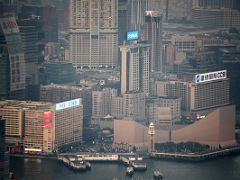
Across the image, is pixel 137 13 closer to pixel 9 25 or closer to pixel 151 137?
pixel 9 25

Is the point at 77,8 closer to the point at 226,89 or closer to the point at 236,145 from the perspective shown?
the point at 226,89

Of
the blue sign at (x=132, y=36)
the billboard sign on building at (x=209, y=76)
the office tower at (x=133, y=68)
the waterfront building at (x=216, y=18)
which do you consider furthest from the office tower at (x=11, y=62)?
the waterfront building at (x=216, y=18)

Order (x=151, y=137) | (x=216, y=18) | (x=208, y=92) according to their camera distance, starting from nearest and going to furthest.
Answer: (x=151, y=137)
(x=208, y=92)
(x=216, y=18)

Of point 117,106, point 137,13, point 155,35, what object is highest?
point 137,13

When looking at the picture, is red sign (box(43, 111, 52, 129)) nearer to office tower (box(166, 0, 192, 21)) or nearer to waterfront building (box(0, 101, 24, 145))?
waterfront building (box(0, 101, 24, 145))

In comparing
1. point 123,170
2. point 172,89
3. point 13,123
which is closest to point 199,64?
point 172,89

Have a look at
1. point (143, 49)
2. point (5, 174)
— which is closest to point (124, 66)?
point (143, 49)

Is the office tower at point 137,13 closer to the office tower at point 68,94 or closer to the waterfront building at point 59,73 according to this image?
the waterfront building at point 59,73
